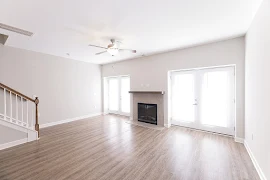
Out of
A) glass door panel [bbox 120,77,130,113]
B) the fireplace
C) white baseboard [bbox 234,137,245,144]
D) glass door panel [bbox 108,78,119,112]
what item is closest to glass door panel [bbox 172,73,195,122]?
the fireplace

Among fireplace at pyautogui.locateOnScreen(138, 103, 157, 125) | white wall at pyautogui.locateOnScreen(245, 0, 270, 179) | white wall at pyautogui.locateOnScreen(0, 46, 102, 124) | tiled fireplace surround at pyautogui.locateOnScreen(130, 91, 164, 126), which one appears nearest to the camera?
white wall at pyautogui.locateOnScreen(245, 0, 270, 179)

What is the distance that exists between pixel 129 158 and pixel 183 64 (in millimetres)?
3411

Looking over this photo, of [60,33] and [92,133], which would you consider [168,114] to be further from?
[60,33]

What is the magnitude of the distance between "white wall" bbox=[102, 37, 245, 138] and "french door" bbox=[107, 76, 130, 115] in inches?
19.3

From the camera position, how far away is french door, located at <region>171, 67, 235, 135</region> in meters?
3.72

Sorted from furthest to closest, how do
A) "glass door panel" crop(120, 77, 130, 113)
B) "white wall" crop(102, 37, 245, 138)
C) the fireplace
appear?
"glass door panel" crop(120, 77, 130, 113)
the fireplace
"white wall" crop(102, 37, 245, 138)

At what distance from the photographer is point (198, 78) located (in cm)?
421

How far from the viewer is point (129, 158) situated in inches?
103

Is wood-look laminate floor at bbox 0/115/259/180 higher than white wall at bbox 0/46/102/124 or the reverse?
the reverse

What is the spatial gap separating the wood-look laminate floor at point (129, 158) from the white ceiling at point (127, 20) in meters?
2.84

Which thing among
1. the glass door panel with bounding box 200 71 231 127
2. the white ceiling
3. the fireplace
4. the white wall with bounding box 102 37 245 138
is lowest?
the fireplace

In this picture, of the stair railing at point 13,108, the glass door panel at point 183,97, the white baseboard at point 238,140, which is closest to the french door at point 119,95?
the glass door panel at point 183,97

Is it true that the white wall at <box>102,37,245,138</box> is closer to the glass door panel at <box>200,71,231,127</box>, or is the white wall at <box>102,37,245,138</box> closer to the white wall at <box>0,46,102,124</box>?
the glass door panel at <box>200,71,231,127</box>

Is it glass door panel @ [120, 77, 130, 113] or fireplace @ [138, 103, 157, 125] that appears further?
glass door panel @ [120, 77, 130, 113]
